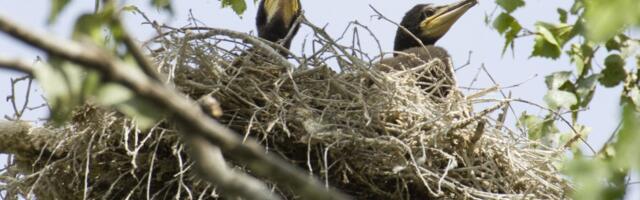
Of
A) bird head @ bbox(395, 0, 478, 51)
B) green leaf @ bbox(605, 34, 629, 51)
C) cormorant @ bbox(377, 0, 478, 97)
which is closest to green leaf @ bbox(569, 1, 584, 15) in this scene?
green leaf @ bbox(605, 34, 629, 51)

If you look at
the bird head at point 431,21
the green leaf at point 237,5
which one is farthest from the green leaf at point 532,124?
the bird head at point 431,21

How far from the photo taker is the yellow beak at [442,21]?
6043 millimetres

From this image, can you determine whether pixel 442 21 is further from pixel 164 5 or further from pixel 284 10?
pixel 164 5

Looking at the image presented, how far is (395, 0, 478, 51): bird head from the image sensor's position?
6.01 m

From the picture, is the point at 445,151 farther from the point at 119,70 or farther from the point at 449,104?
the point at 119,70

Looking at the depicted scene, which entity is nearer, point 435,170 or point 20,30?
point 20,30

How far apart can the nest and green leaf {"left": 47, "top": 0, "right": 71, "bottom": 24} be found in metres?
2.41

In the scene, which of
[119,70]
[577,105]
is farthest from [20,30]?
[577,105]

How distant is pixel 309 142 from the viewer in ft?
12.9

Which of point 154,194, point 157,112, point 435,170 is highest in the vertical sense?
point 435,170

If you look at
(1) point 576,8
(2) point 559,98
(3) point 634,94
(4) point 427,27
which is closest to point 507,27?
(2) point 559,98

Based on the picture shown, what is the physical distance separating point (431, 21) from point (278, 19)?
2.66 feet

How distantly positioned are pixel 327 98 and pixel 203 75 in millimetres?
451

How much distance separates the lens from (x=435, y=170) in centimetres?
405
